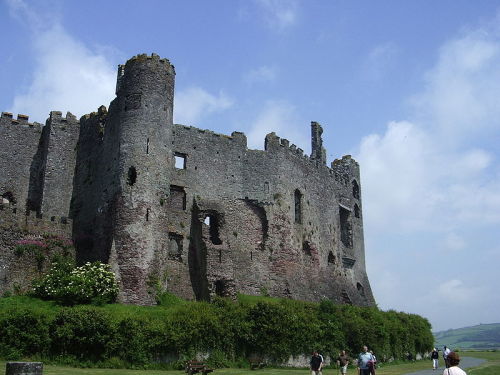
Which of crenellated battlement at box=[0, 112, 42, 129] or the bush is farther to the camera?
crenellated battlement at box=[0, 112, 42, 129]

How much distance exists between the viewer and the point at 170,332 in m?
28.9

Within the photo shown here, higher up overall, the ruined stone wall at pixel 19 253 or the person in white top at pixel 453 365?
the ruined stone wall at pixel 19 253

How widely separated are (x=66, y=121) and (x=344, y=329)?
24300 mm

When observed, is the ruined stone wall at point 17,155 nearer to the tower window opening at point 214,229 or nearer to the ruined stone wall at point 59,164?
the ruined stone wall at point 59,164

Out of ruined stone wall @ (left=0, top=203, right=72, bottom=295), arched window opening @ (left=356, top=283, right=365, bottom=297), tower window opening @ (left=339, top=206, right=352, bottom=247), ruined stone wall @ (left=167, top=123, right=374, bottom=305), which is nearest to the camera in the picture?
ruined stone wall @ (left=0, top=203, right=72, bottom=295)

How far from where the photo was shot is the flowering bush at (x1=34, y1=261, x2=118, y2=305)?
30.6m

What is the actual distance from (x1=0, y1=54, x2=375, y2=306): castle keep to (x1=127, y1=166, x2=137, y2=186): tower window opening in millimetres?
126

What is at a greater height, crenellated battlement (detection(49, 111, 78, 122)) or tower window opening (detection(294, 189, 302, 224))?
crenellated battlement (detection(49, 111, 78, 122))

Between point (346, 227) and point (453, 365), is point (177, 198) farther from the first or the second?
point (453, 365)

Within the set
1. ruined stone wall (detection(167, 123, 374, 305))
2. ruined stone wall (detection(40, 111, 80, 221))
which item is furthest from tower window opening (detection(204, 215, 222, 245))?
ruined stone wall (detection(40, 111, 80, 221))

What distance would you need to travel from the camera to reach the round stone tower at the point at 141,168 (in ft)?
110

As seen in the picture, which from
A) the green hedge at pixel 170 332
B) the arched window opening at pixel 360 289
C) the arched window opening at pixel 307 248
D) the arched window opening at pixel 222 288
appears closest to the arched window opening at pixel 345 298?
the arched window opening at pixel 307 248

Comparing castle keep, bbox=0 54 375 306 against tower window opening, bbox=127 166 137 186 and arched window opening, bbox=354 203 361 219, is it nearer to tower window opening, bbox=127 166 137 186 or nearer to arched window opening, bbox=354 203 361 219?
tower window opening, bbox=127 166 137 186

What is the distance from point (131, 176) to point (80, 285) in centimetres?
784
